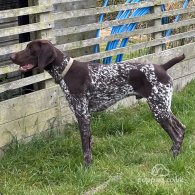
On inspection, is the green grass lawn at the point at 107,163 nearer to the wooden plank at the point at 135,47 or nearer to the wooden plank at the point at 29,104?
the wooden plank at the point at 29,104

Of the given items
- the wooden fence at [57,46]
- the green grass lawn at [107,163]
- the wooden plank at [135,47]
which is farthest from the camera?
the wooden plank at [135,47]

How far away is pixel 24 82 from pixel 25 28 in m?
0.62

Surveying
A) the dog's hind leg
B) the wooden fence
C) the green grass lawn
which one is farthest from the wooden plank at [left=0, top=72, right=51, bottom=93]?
the dog's hind leg

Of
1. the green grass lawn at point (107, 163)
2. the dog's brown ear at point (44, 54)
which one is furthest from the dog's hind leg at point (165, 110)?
the dog's brown ear at point (44, 54)

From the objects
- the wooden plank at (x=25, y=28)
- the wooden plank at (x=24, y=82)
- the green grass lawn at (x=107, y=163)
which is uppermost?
the wooden plank at (x=25, y=28)

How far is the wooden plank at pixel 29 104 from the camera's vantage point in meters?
5.50

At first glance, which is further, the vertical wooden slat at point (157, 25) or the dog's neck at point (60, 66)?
the vertical wooden slat at point (157, 25)

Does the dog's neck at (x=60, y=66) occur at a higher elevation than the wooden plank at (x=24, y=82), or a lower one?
higher

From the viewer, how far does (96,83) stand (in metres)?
5.20

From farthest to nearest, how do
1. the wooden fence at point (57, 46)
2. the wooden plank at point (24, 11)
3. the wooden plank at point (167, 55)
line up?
the wooden plank at point (167, 55) < the wooden fence at point (57, 46) < the wooden plank at point (24, 11)

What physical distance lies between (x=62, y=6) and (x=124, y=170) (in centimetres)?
317

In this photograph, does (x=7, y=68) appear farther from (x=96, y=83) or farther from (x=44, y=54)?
(x=96, y=83)

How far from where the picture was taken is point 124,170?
491 cm

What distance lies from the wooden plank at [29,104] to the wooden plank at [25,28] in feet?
2.43
